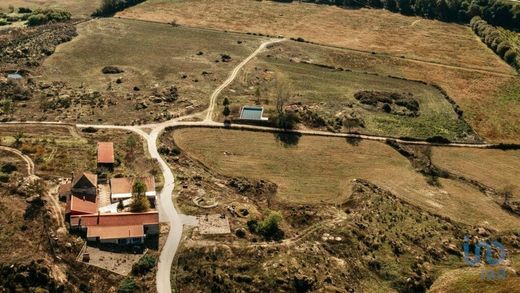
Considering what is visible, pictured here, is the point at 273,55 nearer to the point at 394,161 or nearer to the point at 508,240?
the point at 394,161

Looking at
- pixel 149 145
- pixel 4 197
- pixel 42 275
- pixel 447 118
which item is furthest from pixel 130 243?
pixel 447 118

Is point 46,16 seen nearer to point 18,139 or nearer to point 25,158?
point 18,139

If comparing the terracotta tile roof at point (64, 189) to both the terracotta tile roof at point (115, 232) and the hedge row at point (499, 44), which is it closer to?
the terracotta tile roof at point (115, 232)

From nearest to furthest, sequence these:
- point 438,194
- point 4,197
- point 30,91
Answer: point 4,197, point 438,194, point 30,91

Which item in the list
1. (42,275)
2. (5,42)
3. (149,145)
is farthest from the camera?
(5,42)

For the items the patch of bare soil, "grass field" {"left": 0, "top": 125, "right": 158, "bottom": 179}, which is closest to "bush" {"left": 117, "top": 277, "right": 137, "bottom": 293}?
the patch of bare soil

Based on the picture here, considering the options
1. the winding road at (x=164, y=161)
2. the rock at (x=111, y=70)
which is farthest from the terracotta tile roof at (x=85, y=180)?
the rock at (x=111, y=70)
